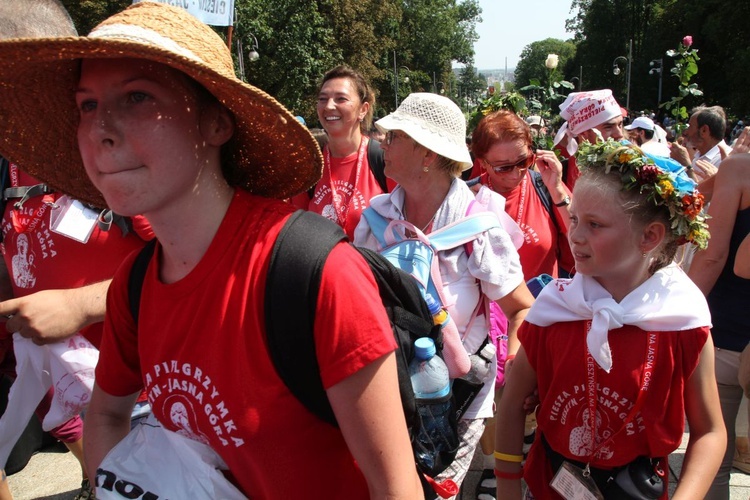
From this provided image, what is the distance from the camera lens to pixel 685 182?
1.83m

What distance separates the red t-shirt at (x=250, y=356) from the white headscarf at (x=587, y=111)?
11.6 feet

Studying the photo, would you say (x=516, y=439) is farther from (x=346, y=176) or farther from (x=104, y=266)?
(x=346, y=176)

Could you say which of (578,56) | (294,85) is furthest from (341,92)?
(578,56)

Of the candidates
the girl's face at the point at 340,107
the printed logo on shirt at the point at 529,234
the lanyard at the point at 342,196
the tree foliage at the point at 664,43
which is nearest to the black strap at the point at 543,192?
the printed logo on shirt at the point at 529,234

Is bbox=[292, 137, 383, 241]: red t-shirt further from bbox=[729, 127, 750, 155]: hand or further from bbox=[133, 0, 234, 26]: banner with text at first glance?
bbox=[729, 127, 750, 155]: hand

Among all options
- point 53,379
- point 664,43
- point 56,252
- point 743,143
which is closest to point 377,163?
point 56,252

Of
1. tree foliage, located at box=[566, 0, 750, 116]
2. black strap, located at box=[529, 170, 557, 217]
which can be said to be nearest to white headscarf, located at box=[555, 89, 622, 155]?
black strap, located at box=[529, 170, 557, 217]

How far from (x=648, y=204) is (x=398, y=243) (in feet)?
3.23

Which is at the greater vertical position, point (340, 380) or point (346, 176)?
point (340, 380)

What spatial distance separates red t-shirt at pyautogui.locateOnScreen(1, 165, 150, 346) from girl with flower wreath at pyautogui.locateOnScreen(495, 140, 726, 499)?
1.58m

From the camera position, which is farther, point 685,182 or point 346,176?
point 346,176

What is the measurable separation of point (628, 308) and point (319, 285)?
3.65 ft

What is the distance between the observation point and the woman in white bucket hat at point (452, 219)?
249cm

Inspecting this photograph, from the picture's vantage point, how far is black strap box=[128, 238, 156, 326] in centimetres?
148
